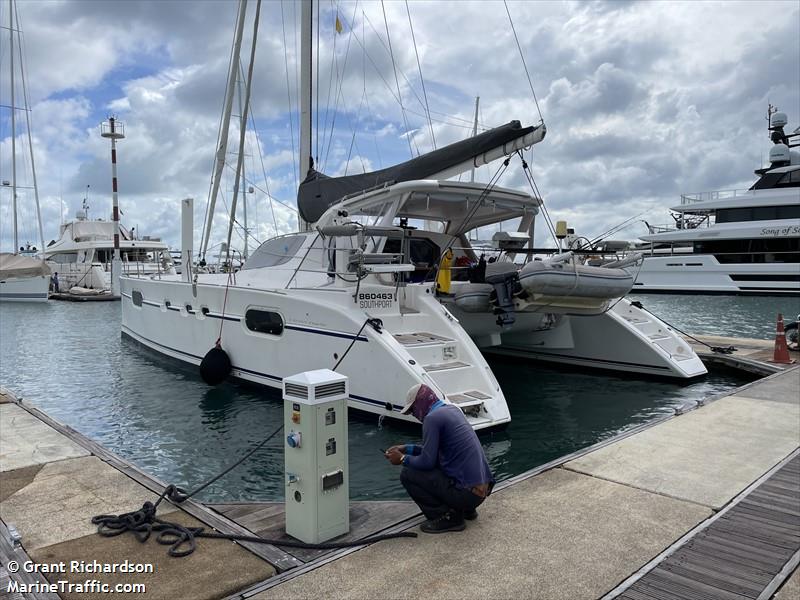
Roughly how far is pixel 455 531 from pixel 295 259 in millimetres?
6516

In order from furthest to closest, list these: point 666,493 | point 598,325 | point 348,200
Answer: point 598,325 → point 348,200 → point 666,493

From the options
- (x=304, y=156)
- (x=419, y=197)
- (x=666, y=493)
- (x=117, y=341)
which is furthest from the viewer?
(x=117, y=341)

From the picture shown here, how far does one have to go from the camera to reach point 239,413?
26.6 ft

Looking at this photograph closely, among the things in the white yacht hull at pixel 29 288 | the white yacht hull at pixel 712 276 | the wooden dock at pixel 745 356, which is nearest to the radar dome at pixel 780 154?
the white yacht hull at pixel 712 276

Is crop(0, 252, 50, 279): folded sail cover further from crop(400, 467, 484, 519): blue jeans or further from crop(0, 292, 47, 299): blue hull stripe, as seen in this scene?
crop(400, 467, 484, 519): blue jeans

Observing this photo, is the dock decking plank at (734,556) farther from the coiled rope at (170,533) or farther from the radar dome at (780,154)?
the radar dome at (780,154)

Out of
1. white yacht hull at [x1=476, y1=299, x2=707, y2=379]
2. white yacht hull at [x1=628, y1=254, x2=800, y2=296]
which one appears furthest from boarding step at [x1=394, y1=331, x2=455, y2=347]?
white yacht hull at [x1=628, y1=254, x2=800, y2=296]

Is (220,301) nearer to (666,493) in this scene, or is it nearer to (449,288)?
(449,288)

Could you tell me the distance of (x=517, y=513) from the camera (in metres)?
3.92

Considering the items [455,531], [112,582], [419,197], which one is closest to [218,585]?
[112,582]

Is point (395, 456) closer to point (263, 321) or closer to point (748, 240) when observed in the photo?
point (263, 321)

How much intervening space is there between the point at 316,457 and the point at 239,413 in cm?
491

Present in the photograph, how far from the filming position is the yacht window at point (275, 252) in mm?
9789

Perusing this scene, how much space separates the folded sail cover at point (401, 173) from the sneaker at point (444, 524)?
5.75 meters
